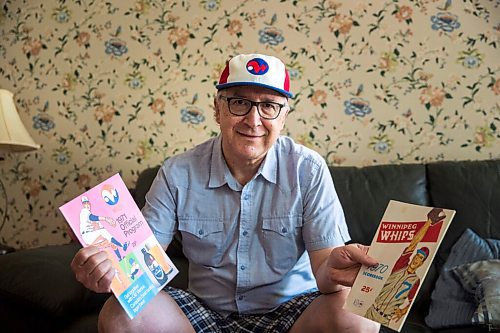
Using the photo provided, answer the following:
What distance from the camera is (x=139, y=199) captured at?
203 centimetres

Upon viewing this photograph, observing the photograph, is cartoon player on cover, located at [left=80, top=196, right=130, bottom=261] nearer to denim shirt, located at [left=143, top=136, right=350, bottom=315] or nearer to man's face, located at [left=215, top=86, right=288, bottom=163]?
denim shirt, located at [left=143, top=136, right=350, bottom=315]

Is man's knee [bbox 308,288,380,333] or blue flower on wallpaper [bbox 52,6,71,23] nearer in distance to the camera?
man's knee [bbox 308,288,380,333]

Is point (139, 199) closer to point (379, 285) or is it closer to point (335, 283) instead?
point (335, 283)

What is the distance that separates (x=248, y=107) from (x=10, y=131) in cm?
139

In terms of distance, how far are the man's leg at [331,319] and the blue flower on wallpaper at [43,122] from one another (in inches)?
71.9

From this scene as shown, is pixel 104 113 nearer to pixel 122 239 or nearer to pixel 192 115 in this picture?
pixel 192 115

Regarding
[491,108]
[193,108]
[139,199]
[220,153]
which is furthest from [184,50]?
[491,108]

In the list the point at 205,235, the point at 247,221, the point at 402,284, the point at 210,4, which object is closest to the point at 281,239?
the point at 247,221

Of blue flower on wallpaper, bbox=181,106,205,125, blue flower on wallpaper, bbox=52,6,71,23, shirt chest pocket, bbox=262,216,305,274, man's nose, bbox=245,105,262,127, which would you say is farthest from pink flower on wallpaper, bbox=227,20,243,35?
shirt chest pocket, bbox=262,216,305,274

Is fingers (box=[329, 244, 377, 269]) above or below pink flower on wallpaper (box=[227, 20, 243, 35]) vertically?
below

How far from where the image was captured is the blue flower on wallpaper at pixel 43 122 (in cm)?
250

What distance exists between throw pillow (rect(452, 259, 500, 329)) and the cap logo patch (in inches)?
37.9

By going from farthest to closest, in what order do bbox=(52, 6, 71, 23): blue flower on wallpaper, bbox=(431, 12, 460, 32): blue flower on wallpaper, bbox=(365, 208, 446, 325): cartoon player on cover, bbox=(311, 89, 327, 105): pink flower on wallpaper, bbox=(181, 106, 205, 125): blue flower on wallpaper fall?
1. bbox=(52, 6, 71, 23): blue flower on wallpaper
2. bbox=(181, 106, 205, 125): blue flower on wallpaper
3. bbox=(311, 89, 327, 105): pink flower on wallpaper
4. bbox=(431, 12, 460, 32): blue flower on wallpaper
5. bbox=(365, 208, 446, 325): cartoon player on cover

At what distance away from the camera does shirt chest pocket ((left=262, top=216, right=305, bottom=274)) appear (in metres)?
1.37
